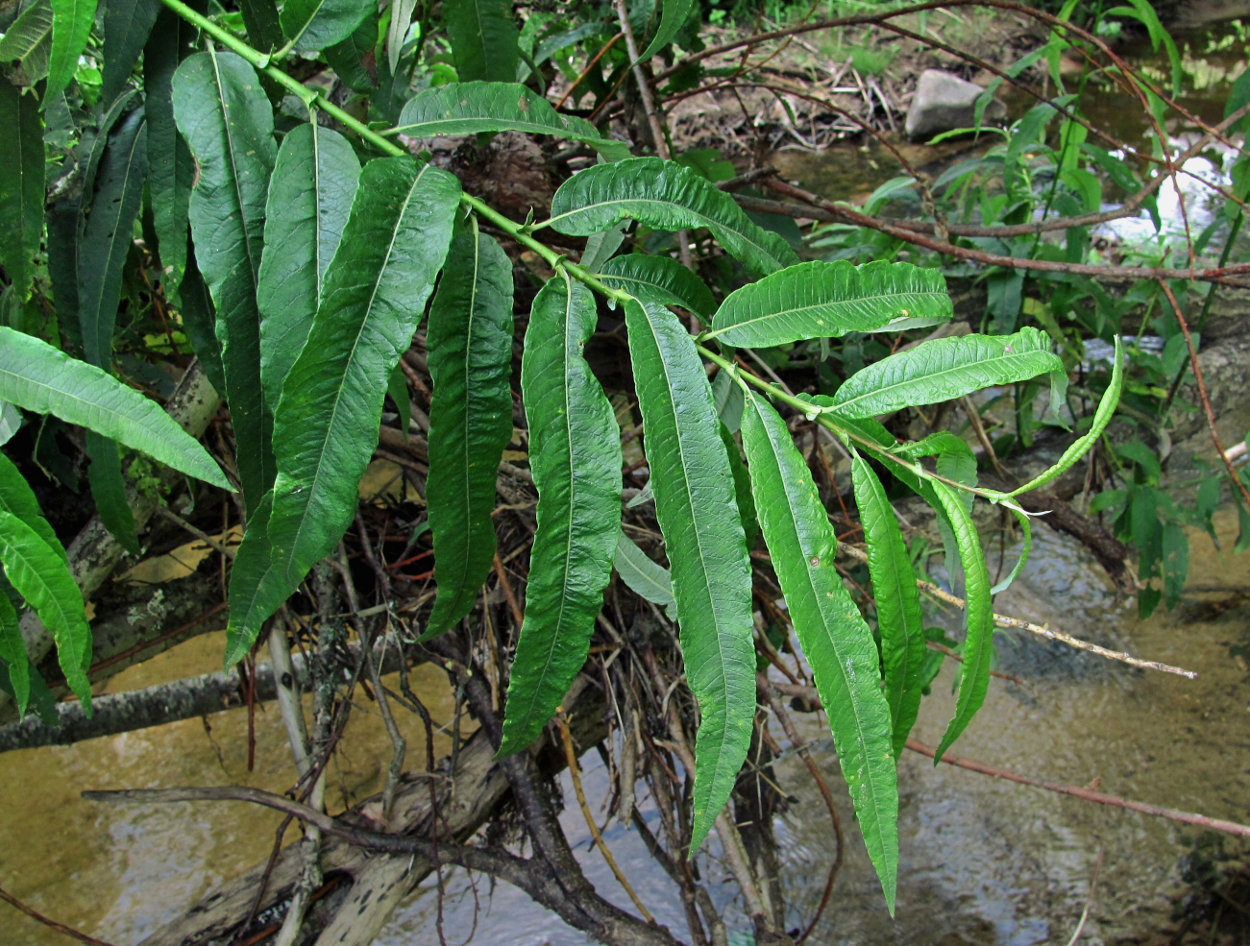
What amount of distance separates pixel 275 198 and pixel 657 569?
0.54m

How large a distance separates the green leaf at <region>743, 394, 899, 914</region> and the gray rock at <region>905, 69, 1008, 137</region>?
6522mm

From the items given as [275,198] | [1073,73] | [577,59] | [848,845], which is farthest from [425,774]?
[1073,73]

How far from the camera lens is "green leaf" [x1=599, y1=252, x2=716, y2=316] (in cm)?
74

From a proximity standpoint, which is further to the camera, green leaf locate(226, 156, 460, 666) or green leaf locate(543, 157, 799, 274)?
green leaf locate(543, 157, 799, 274)

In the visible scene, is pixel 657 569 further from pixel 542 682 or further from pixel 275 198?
pixel 275 198

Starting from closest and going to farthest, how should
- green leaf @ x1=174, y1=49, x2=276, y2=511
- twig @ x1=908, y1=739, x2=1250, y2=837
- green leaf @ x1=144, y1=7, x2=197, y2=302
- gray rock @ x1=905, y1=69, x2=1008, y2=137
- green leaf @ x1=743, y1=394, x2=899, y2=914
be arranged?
1. green leaf @ x1=743, y1=394, x2=899, y2=914
2. green leaf @ x1=174, y1=49, x2=276, y2=511
3. green leaf @ x1=144, y1=7, x2=197, y2=302
4. twig @ x1=908, y1=739, x2=1250, y2=837
5. gray rock @ x1=905, y1=69, x2=1008, y2=137

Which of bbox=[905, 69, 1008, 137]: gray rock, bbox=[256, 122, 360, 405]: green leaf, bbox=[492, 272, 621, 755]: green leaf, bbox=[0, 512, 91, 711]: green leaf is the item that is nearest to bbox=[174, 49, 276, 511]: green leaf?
bbox=[256, 122, 360, 405]: green leaf

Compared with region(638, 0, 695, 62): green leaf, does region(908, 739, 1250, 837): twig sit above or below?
below

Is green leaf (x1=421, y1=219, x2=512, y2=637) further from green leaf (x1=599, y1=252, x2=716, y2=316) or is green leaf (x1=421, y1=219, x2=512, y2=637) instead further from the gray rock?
the gray rock

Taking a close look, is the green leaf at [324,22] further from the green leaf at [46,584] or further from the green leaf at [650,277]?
the green leaf at [46,584]

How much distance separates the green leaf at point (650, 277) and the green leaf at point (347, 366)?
0.15m

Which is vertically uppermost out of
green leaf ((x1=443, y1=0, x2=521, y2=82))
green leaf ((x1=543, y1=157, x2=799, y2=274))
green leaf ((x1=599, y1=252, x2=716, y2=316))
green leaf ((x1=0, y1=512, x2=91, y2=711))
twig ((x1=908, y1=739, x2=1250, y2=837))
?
green leaf ((x1=443, y1=0, x2=521, y2=82))

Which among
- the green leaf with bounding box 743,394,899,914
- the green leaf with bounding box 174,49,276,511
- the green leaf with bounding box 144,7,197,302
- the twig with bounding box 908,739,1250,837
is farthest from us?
the twig with bounding box 908,739,1250,837

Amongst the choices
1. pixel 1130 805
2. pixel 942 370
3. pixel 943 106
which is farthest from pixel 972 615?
pixel 943 106
